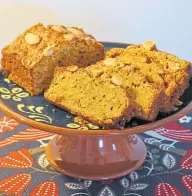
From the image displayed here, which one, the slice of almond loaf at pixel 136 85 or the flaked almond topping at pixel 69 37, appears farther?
the flaked almond topping at pixel 69 37

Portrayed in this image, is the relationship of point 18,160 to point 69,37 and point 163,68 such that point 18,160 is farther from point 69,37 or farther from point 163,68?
point 163,68

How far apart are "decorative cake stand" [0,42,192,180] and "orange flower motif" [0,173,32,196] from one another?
4.0 inches

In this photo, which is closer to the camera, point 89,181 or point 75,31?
point 89,181

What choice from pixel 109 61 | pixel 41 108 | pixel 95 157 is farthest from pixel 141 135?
pixel 41 108

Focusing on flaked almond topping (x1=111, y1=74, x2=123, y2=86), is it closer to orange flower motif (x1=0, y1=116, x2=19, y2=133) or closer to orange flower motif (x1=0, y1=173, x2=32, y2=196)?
orange flower motif (x1=0, y1=173, x2=32, y2=196)

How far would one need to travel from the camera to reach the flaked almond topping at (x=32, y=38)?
1317mm

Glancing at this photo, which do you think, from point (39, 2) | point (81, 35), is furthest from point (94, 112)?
point (39, 2)

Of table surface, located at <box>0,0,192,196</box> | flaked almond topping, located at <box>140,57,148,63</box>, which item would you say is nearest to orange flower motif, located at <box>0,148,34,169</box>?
table surface, located at <box>0,0,192,196</box>

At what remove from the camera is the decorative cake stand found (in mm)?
1093

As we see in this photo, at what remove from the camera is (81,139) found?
1.33 metres

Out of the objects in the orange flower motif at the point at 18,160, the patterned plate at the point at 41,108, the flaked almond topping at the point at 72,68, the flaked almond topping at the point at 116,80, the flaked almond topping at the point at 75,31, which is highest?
the flaked almond topping at the point at 75,31

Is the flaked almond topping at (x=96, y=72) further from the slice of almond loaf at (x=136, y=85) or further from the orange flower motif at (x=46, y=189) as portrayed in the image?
the orange flower motif at (x=46, y=189)

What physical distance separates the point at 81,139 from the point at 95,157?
7 cm

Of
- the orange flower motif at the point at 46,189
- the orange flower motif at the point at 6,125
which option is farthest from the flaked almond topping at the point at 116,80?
the orange flower motif at the point at 6,125
